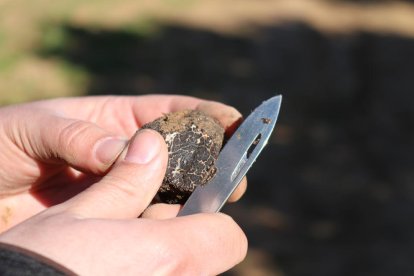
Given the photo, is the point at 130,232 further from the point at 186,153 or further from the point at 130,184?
the point at 186,153

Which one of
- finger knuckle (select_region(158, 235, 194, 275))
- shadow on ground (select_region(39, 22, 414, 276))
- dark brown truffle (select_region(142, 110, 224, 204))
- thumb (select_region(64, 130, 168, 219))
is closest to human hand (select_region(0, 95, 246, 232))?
thumb (select_region(64, 130, 168, 219))

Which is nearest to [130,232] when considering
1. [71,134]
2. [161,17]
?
[71,134]

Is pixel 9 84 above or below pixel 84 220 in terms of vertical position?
below

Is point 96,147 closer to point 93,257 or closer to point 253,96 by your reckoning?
point 93,257

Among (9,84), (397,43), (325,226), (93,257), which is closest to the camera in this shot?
(93,257)

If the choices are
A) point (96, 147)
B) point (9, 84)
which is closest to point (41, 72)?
point (9, 84)

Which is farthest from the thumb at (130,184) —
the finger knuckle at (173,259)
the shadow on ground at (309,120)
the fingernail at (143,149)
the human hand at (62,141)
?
the shadow on ground at (309,120)

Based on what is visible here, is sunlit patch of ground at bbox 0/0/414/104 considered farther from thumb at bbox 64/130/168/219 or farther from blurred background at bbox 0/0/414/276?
thumb at bbox 64/130/168/219
